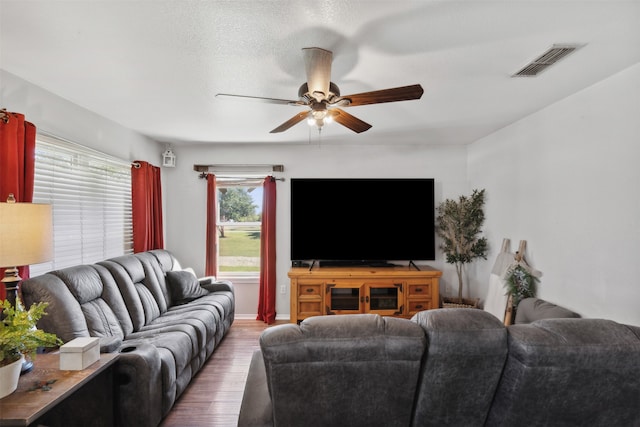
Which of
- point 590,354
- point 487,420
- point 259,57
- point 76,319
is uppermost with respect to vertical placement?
point 259,57

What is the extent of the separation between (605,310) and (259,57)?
10.2ft

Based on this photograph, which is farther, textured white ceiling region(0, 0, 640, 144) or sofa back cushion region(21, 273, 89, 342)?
sofa back cushion region(21, 273, 89, 342)

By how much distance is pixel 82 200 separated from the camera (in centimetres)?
280

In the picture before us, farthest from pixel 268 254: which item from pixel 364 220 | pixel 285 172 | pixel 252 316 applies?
pixel 364 220

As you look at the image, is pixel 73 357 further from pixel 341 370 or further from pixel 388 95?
pixel 388 95

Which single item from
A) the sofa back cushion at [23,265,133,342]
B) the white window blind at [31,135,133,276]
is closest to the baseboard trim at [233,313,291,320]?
the white window blind at [31,135,133,276]

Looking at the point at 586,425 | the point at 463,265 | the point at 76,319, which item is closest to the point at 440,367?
the point at 586,425

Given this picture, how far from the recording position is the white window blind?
7.95ft

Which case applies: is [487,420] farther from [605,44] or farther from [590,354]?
[605,44]

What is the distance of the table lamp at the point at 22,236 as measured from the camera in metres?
1.40

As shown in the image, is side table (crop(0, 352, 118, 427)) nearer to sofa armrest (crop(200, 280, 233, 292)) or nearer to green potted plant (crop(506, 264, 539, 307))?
sofa armrest (crop(200, 280, 233, 292))

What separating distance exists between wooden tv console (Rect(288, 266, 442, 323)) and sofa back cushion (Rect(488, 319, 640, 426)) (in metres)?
2.55

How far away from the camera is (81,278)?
2.27m

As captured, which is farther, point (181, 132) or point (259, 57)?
point (181, 132)
